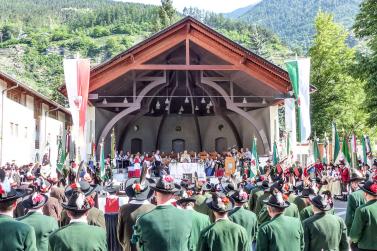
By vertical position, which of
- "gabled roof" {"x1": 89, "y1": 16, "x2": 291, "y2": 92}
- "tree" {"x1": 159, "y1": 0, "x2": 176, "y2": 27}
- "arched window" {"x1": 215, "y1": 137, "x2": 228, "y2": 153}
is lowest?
"arched window" {"x1": 215, "y1": 137, "x2": 228, "y2": 153}

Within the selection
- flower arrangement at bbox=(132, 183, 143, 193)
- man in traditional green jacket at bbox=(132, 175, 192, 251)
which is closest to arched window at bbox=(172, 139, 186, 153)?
flower arrangement at bbox=(132, 183, 143, 193)

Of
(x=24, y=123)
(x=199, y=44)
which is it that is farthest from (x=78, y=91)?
(x=24, y=123)

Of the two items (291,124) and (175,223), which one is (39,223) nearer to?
(175,223)

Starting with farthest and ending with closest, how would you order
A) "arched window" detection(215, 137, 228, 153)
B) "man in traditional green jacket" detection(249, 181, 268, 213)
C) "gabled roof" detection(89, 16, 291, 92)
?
1. "arched window" detection(215, 137, 228, 153)
2. "gabled roof" detection(89, 16, 291, 92)
3. "man in traditional green jacket" detection(249, 181, 268, 213)

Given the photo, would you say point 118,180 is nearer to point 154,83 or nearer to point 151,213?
point 154,83

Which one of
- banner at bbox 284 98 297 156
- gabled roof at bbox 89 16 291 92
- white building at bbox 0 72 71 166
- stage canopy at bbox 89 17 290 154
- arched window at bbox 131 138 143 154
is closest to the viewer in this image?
banner at bbox 284 98 297 156

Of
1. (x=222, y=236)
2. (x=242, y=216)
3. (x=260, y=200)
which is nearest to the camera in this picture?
(x=222, y=236)

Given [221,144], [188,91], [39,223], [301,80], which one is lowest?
[39,223]

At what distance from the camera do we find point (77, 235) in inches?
176

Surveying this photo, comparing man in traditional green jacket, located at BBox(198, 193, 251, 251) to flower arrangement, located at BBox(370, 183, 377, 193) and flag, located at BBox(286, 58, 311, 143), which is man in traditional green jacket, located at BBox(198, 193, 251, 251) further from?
flag, located at BBox(286, 58, 311, 143)

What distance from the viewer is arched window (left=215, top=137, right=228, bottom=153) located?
3681cm

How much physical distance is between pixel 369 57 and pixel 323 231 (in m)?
16.0

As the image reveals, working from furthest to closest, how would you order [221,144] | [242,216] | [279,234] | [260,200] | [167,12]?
[167,12] → [221,144] → [260,200] → [242,216] → [279,234]

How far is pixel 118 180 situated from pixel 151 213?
20.9 meters
